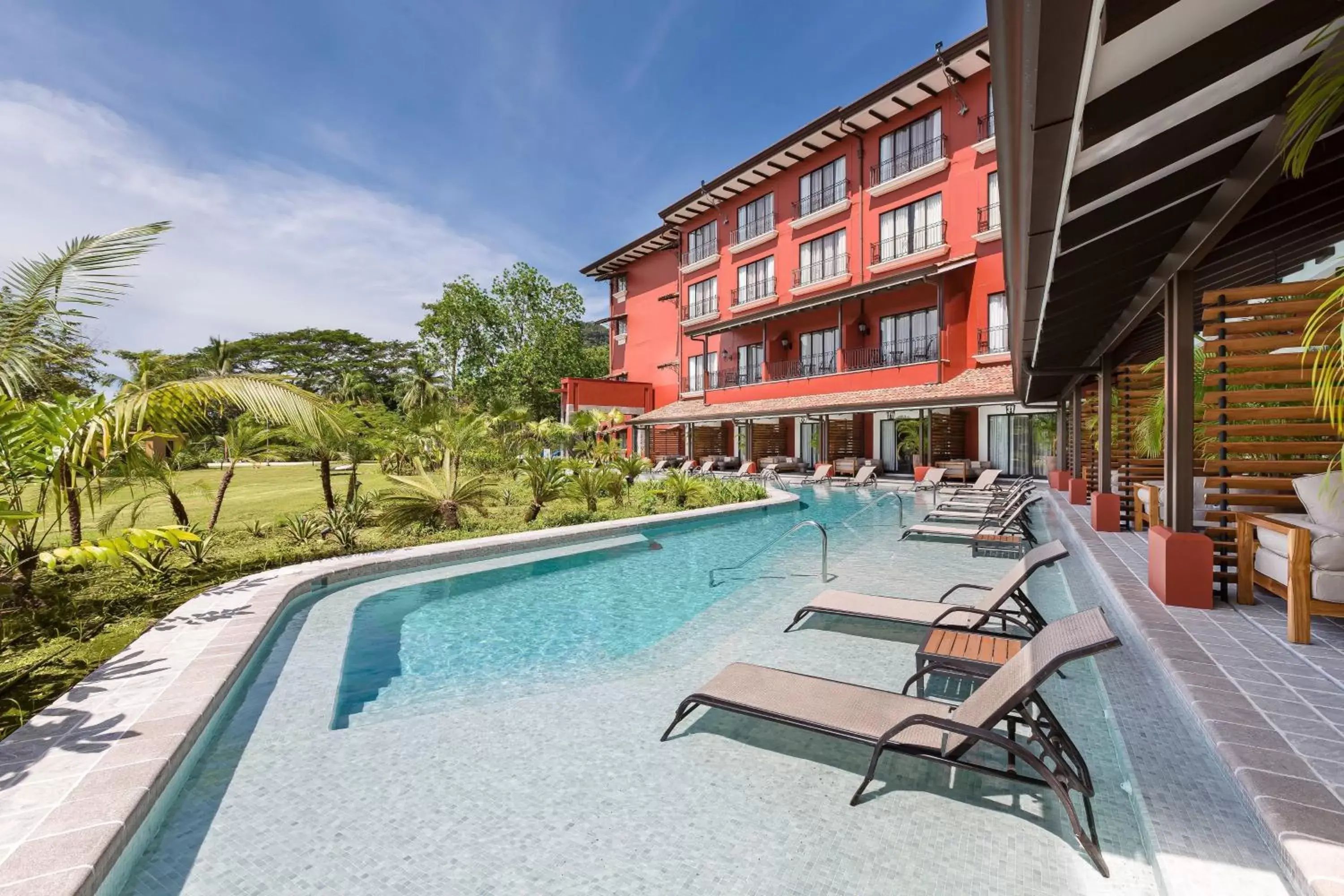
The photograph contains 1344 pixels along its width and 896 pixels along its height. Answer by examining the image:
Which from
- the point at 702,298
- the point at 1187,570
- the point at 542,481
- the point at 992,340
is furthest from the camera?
the point at 702,298

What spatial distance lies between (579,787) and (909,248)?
24422 millimetres

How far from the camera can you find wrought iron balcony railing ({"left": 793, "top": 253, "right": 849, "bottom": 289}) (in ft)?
83.6

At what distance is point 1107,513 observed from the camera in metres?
9.19

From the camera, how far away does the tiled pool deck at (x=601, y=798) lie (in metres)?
2.40

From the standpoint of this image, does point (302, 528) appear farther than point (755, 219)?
No

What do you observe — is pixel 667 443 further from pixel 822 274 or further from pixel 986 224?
pixel 986 224

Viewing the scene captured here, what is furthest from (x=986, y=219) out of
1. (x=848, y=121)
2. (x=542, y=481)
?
(x=542, y=481)

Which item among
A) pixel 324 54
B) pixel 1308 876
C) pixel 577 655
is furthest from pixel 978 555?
pixel 324 54

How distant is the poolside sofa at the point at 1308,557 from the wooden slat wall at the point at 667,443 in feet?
99.2

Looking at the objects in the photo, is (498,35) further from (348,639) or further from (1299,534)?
(1299,534)

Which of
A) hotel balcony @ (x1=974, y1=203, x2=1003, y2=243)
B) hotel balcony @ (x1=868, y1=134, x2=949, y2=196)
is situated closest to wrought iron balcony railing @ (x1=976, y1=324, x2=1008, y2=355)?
hotel balcony @ (x1=974, y1=203, x2=1003, y2=243)

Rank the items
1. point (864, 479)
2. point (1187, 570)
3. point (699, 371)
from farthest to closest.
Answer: point (699, 371) < point (864, 479) < point (1187, 570)

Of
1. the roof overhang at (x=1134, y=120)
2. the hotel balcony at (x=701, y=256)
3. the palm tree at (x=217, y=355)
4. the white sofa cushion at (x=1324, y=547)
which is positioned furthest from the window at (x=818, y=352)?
the palm tree at (x=217, y=355)

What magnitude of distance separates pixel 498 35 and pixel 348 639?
1632 centimetres
